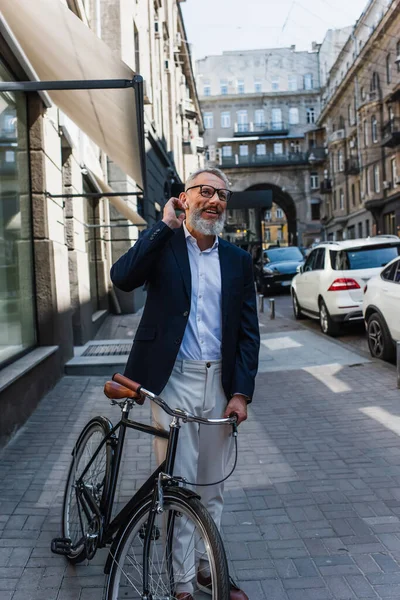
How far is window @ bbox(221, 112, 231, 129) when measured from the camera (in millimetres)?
86688

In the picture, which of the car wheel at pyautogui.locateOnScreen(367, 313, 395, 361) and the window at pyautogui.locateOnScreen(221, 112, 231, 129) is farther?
the window at pyautogui.locateOnScreen(221, 112, 231, 129)

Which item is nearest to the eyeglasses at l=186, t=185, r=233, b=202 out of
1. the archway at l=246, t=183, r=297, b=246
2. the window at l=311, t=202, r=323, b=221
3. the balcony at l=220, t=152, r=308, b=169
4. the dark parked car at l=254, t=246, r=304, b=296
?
the dark parked car at l=254, t=246, r=304, b=296

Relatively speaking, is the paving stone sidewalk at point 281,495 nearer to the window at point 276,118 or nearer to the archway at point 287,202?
the archway at point 287,202

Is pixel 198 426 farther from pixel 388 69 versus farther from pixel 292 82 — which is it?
pixel 292 82

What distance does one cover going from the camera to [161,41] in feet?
85.5

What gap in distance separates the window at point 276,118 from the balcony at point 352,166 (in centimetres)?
3325

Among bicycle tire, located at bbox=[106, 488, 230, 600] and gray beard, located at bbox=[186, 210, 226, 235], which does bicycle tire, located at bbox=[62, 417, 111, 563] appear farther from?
gray beard, located at bbox=[186, 210, 226, 235]

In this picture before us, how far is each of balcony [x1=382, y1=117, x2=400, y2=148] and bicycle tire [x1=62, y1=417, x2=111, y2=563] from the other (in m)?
39.9

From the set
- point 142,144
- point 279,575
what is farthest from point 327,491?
point 142,144

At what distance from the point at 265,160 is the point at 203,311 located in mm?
77466

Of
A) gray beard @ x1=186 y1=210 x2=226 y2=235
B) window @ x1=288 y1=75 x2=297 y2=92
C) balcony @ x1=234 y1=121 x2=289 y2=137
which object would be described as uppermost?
window @ x1=288 y1=75 x2=297 y2=92

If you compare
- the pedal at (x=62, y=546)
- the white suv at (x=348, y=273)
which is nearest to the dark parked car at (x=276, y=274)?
the white suv at (x=348, y=273)

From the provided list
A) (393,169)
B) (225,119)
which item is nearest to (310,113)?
(225,119)

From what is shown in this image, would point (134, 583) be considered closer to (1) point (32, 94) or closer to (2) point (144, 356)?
(2) point (144, 356)
